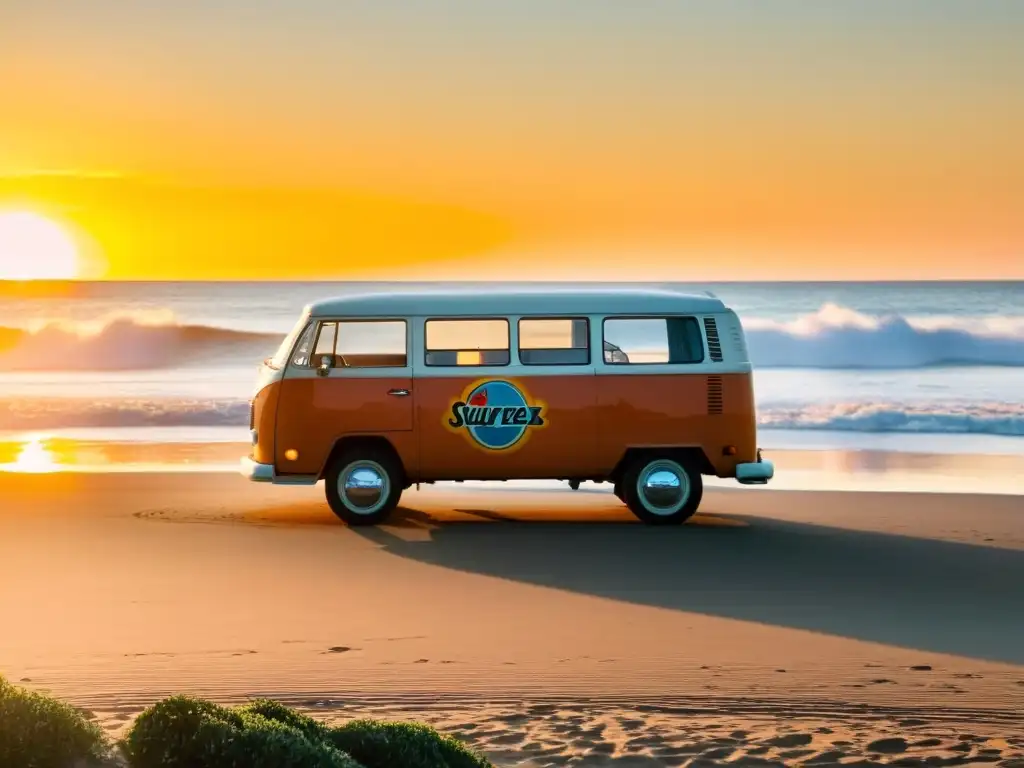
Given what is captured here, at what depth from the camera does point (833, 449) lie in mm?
23562

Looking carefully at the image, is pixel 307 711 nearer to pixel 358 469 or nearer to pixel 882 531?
pixel 358 469

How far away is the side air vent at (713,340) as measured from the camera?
48.3ft

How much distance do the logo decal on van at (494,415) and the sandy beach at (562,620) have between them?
88cm

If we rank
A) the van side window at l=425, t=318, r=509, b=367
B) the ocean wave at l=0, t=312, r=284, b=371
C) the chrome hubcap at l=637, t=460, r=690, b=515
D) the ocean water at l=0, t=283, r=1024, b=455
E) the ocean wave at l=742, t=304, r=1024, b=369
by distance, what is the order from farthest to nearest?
the ocean wave at l=0, t=312, r=284, b=371 < the ocean wave at l=742, t=304, r=1024, b=369 < the ocean water at l=0, t=283, r=1024, b=455 < the chrome hubcap at l=637, t=460, r=690, b=515 < the van side window at l=425, t=318, r=509, b=367

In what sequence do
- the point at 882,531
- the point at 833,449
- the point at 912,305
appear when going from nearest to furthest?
the point at 882,531 → the point at 833,449 → the point at 912,305

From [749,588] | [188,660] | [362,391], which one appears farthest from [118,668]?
[362,391]

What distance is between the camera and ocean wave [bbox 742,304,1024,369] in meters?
56.0

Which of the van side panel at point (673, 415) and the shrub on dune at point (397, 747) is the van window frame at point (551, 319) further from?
the shrub on dune at point (397, 747)

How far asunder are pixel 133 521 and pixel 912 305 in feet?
213

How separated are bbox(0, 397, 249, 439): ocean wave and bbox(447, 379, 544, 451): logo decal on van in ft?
41.3

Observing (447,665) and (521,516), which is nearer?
(447,665)

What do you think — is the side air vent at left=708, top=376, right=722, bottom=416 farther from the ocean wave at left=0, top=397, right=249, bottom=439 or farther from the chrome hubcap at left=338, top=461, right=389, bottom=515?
the ocean wave at left=0, top=397, right=249, bottom=439

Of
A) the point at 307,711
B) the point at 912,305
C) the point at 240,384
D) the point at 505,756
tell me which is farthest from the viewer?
the point at 912,305

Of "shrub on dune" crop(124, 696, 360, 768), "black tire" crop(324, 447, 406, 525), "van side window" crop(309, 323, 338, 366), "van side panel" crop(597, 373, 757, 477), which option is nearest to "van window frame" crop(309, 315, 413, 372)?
"van side window" crop(309, 323, 338, 366)
